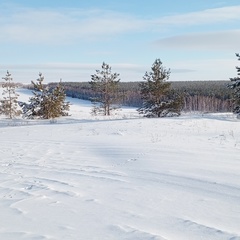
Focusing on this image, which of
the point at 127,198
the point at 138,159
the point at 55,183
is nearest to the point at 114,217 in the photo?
the point at 127,198

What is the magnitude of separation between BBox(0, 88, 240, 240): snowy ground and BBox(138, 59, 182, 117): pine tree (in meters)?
21.1

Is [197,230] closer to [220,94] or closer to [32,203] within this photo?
[32,203]

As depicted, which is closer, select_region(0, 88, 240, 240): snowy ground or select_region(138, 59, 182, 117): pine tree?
select_region(0, 88, 240, 240): snowy ground

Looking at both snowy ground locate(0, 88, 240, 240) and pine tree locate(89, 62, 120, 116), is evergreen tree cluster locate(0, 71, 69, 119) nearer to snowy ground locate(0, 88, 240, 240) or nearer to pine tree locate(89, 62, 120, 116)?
pine tree locate(89, 62, 120, 116)

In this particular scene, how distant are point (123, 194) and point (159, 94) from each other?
1008 inches

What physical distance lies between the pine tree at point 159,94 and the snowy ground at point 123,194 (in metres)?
21.1

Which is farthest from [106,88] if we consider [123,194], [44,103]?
[123,194]

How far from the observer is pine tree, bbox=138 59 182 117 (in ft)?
98.4

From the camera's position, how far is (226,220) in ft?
12.9

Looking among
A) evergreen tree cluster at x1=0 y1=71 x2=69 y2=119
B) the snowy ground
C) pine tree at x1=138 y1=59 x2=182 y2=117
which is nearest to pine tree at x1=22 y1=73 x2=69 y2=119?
evergreen tree cluster at x1=0 y1=71 x2=69 y2=119

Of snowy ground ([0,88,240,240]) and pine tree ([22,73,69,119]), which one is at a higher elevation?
pine tree ([22,73,69,119])

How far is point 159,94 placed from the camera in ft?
99.1

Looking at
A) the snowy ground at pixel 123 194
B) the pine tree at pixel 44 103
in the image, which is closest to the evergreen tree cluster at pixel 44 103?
the pine tree at pixel 44 103

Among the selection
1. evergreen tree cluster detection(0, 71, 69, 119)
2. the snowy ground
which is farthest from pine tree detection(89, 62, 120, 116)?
the snowy ground
